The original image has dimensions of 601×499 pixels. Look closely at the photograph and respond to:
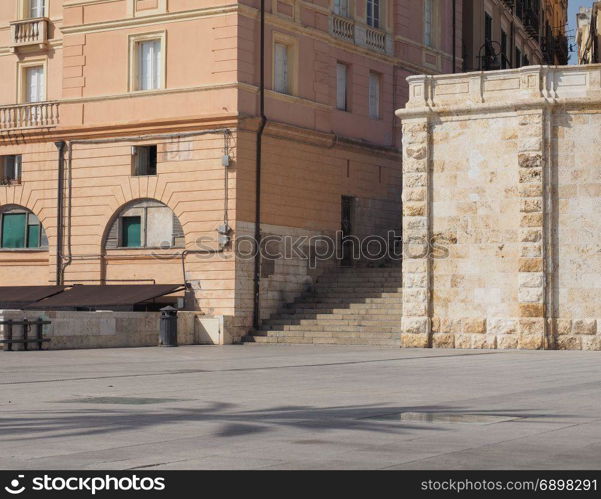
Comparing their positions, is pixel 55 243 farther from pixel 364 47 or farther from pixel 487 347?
pixel 487 347

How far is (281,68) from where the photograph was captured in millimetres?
37719

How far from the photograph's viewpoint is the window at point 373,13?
41531 millimetres

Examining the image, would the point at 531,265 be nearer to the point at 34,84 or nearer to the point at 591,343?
the point at 591,343

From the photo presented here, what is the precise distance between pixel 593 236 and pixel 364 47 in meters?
12.9

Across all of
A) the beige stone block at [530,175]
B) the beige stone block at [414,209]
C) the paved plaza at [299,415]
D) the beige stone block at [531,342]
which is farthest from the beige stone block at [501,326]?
→ the paved plaza at [299,415]

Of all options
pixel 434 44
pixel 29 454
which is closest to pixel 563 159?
pixel 434 44

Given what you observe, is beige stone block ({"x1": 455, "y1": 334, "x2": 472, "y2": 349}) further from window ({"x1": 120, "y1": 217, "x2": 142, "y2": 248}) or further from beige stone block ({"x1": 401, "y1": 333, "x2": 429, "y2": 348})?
window ({"x1": 120, "y1": 217, "x2": 142, "y2": 248})

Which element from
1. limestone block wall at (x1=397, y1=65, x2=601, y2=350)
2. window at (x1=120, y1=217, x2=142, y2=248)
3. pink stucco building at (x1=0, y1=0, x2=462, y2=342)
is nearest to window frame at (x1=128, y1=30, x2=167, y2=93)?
pink stucco building at (x1=0, y1=0, x2=462, y2=342)

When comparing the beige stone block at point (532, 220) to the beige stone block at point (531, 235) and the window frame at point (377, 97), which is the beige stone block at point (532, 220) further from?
the window frame at point (377, 97)

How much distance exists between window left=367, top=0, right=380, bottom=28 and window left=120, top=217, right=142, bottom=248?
10.6 m

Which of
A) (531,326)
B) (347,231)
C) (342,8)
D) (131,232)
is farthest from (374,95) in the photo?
(531,326)

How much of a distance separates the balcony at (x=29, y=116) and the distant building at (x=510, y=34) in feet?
54.3

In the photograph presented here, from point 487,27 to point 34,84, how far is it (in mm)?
19177

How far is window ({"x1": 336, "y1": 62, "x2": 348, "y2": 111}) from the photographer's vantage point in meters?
40.0
